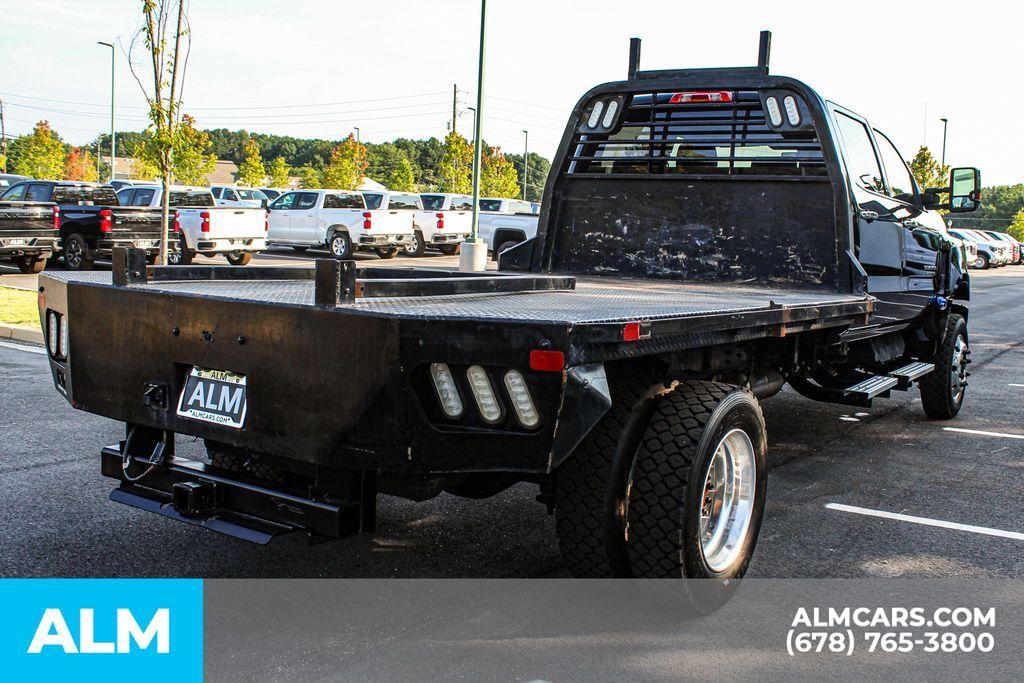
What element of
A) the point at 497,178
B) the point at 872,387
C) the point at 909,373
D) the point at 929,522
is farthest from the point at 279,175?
the point at 929,522

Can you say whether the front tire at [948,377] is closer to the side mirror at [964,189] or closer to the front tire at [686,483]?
the side mirror at [964,189]

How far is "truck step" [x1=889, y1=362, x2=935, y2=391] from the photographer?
6.45 m

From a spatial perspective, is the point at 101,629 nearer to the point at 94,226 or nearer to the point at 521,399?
the point at 521,399

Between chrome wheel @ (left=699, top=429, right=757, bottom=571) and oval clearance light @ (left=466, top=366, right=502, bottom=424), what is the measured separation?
43.8 inches

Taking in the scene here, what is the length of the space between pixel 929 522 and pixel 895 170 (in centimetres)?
319

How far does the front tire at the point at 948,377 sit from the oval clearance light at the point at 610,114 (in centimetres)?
306

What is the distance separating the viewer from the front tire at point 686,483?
3.45 m

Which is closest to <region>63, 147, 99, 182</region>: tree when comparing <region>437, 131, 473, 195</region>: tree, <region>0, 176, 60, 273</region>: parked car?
<region>437, 131, 473, 195</region>: tree

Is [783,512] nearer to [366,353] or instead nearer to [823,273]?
[823,273]

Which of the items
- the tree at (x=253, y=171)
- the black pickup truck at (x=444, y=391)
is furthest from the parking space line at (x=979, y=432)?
the tree at (x=253, y=171)

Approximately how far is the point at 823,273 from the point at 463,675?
3.70 meters

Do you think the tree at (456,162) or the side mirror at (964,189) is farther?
the tree at (456,162)

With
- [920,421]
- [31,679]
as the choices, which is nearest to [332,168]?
[920,421]

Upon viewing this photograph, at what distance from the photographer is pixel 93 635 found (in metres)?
3.43
